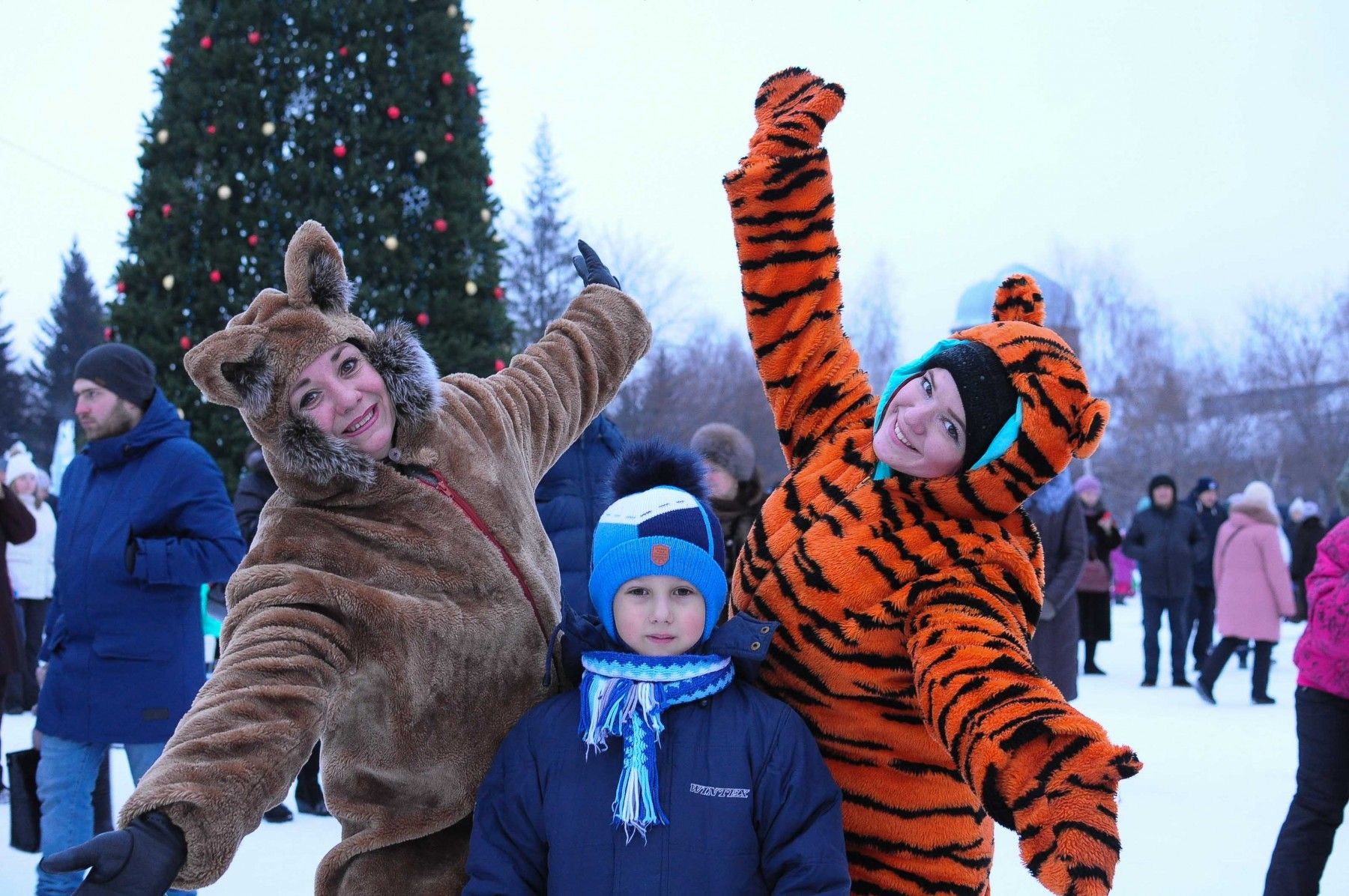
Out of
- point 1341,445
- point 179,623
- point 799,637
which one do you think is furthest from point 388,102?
point 1341,445

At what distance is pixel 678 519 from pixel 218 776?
923 mm

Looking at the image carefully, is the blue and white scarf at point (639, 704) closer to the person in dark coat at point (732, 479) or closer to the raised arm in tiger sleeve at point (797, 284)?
the raised arm in tiger sleeve at point (797, 284)

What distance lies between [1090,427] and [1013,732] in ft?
2.04

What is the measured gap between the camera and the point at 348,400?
2.28 meters

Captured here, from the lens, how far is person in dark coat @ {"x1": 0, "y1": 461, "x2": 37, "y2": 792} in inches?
193

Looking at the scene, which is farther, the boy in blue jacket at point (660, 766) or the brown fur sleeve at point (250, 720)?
the boy in blue jacket at point (660, 766)

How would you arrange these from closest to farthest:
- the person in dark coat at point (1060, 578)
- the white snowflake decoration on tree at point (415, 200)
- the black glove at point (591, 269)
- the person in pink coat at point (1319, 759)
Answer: the black glove at point (591, 269), the person in pink coat at point (1319, 759), the person in dark coat at point (1060, 578), the white snowflake decoration on tree at point (415, 200)

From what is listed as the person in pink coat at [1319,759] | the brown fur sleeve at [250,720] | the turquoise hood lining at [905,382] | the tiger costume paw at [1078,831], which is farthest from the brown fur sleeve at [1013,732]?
the person in pink coat at [1319,759]

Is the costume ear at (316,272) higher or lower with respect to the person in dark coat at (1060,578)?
higher

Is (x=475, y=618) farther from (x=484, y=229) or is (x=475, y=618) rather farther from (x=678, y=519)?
(x=484, y=229)

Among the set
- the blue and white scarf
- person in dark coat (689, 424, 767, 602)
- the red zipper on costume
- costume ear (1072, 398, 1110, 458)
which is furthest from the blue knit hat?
person in dark coat (689, 424, 767, 602)

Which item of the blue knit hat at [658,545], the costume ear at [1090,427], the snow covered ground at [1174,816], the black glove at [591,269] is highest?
the black glove at [591,269]

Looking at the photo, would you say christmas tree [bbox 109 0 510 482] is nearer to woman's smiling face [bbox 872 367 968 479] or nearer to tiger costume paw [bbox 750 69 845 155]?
tiger costume paw [bbox 750 69 845 155]

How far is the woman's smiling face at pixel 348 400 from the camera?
2254 millimetres
